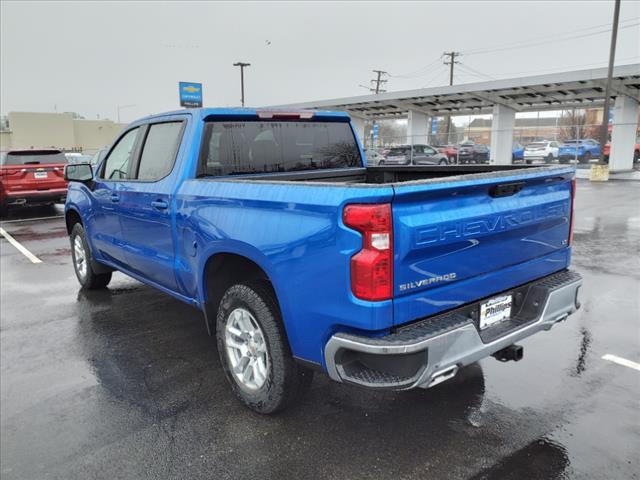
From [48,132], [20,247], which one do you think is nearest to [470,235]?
[20,247]

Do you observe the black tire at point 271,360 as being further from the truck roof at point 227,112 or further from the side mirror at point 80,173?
the side mirror at point 80,173

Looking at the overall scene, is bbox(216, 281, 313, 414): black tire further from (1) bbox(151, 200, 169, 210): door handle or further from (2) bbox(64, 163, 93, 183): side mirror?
(2) bbox(64, 163, 93, 183): side mirror

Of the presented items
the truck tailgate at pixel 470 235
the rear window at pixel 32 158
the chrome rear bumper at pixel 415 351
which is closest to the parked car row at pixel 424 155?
the rear window at pixel 32 158

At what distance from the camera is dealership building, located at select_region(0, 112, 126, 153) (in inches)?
2763

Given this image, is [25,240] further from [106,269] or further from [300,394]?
[300,394]

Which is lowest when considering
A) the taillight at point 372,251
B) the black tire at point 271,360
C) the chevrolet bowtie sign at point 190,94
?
the black tire at point 271,360

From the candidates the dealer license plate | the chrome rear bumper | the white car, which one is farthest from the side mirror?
→ the white car

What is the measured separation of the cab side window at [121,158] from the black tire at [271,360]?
2.27 metres

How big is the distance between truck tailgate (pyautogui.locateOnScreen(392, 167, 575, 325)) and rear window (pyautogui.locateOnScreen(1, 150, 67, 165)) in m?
13.6

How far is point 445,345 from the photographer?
2557 mm

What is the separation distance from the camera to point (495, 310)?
3027 mm

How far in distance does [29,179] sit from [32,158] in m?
0.76

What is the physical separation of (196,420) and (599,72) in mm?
23201

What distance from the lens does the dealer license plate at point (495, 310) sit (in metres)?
2.94
